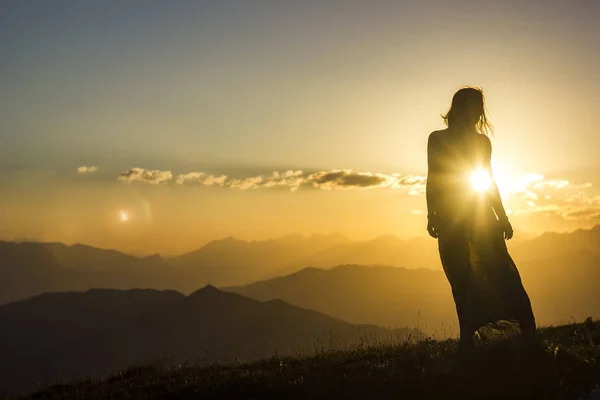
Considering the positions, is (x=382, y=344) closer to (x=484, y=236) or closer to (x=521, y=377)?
(x=484, y=236)

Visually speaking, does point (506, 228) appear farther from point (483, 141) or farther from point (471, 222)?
point (483, 141)

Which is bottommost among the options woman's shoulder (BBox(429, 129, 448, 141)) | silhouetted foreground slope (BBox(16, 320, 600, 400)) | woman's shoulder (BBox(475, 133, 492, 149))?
→ silhouetted foreground slope (BBox(16, 320, 600, 400))

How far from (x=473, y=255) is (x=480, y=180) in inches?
50.8

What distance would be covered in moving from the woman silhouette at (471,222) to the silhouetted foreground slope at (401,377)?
58 centimetres

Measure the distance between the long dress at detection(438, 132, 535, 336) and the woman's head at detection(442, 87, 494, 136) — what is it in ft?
1.61

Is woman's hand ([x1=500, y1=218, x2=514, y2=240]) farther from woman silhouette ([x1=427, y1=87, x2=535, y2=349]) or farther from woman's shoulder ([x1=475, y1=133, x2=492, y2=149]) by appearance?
woman's shoulder ([x1=475, y1=133, x2=492, y2=149])

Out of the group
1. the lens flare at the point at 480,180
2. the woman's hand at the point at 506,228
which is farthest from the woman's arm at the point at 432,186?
the woman's hand at the point at 506,228

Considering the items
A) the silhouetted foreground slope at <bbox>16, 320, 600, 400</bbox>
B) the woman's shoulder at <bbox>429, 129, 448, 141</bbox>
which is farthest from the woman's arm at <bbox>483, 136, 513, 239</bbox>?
the silhouetted foreground slope at <bbox>16, 320, 600, 400</bbox>

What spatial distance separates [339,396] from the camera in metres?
7.57

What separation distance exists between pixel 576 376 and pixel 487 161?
379 cm

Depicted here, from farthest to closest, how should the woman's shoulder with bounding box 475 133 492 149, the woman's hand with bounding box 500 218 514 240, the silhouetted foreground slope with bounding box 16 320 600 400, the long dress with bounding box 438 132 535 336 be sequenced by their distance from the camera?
the woman's shoulder with bounding box 475 133 492 149
the woman's hand with bounding box 500 218 514 240
the long dress with bounding box 438 132 535 336
the silhouetted foreground slope with bounding box 16 320 600 400

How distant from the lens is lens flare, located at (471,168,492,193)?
32.7 ft

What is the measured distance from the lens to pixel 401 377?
7965 mm

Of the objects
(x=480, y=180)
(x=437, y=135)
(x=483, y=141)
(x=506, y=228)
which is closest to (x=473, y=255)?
(x=506, y=228)
